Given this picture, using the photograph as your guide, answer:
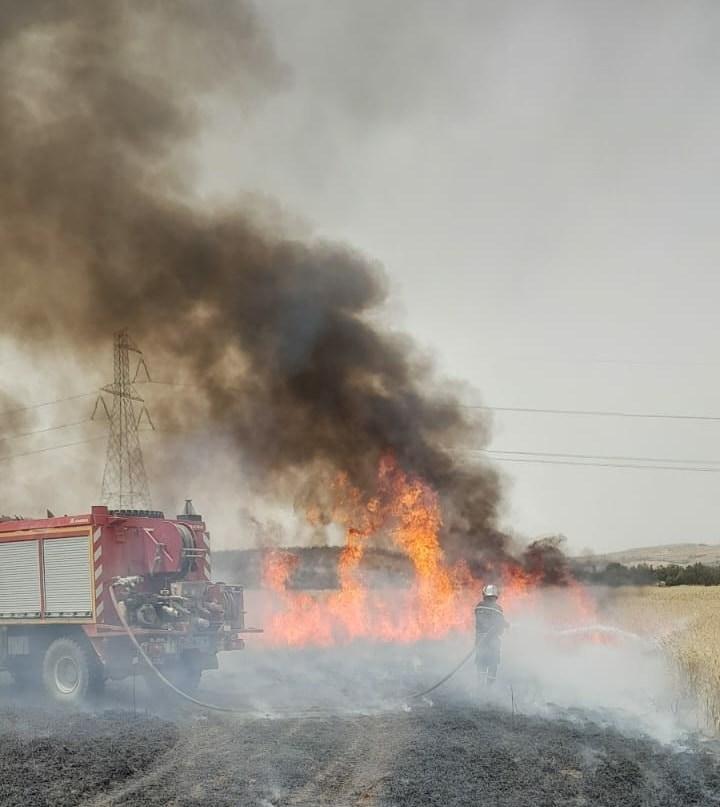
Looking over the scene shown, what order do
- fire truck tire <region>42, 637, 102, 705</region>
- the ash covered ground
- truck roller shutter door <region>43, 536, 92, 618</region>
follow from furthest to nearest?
truck roller shutter door <region>43, 536, 92, 618</region> → fire truck tire <region>42, 637, 102, 705</region> → the ash covered ground

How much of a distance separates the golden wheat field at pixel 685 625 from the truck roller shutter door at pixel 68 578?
10300 millimetres

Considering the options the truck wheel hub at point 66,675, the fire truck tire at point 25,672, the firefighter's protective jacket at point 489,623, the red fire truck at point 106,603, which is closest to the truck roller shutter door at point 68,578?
the red fire truck at point 106,603

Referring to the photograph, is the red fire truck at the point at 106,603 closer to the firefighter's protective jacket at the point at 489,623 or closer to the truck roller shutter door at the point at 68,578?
the truck roller shutter door at the point at 68,578

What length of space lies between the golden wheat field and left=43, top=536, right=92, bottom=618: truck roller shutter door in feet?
33.8

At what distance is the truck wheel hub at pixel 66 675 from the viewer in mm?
16531

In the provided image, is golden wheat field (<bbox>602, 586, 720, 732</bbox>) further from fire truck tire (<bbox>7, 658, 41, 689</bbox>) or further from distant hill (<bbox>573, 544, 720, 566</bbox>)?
distant hill (<bbox>573, 544, 720, 566</bbox>)

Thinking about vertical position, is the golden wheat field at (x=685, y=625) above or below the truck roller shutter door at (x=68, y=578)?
below

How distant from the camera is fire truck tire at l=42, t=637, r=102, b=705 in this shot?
1619 cm

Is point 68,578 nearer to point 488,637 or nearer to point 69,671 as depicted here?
point 69,671

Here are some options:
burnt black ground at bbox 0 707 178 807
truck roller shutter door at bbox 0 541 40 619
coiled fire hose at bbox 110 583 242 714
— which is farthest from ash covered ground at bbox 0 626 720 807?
truck roller shutter door at bbox 0 541 40 619

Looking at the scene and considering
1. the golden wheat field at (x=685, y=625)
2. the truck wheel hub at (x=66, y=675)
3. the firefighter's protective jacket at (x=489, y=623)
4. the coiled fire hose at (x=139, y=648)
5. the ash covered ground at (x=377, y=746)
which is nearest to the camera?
the ash covered ground at (x=377, y=746)

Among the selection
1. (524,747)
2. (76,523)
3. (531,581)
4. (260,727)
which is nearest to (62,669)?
(76,523)

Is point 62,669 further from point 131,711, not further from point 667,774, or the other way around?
point 667,774

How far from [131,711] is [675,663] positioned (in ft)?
29.3
